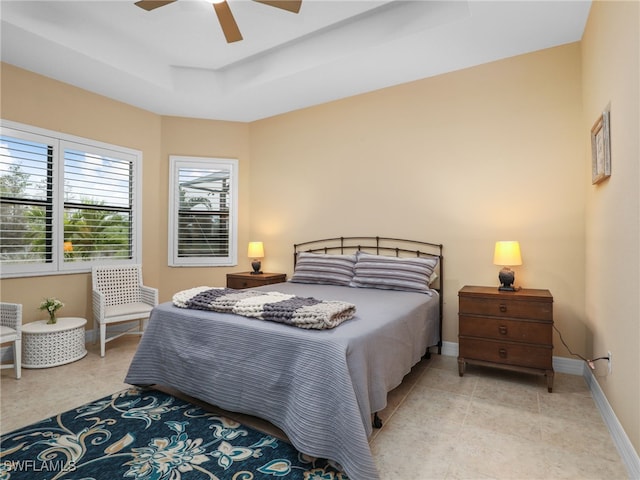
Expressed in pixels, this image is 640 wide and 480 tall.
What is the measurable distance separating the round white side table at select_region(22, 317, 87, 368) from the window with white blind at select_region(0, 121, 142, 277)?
2.13 ft

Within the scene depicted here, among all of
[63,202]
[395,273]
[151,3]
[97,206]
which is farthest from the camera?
[97,206]

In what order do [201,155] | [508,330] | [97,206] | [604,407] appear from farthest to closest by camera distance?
[201,155], [97,206], [508,330], [604,407]

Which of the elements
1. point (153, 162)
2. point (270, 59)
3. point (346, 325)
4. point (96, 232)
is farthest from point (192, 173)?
point (346, 325)

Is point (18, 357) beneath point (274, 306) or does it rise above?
beneath

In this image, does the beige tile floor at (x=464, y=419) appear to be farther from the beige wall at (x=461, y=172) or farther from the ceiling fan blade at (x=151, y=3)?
the ceiling fan blade at (x=151, y=3)

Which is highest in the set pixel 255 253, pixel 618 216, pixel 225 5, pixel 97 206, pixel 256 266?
pixel 225 5

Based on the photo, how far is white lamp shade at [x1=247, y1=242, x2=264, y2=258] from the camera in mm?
4594

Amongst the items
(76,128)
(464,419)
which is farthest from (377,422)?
(76,128)

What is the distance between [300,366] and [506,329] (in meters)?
1.81

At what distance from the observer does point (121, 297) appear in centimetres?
412

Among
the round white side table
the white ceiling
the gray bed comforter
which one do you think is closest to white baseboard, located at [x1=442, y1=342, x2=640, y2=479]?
the gray bed comforter

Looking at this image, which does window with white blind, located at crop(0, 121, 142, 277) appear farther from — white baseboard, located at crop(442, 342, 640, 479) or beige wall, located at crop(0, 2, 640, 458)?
white baseboard, located at crop(442, 342, 640, 479)

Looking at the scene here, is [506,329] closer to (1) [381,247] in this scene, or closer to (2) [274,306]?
(1) [381,247]

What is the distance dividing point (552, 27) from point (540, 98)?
0.56 metres
